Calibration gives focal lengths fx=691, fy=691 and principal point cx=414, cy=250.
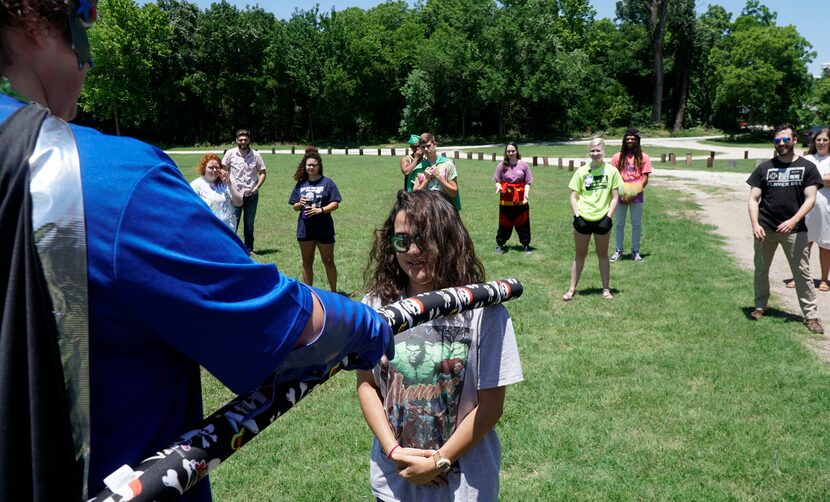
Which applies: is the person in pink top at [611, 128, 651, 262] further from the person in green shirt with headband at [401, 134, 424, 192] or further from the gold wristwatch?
the gold wristwatch

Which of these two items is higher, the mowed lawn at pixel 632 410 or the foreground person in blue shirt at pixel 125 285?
the foreground person in blue shirt at pixel 125 285

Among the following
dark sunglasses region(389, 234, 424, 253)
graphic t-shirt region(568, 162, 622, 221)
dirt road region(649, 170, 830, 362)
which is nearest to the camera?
dark sunglasses region(389, 234, 424, 253)

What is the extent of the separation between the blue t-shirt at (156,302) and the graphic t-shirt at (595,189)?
8441mm

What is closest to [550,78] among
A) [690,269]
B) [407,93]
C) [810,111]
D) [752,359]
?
[407,93]

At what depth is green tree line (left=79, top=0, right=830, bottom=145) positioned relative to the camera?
5262 cm

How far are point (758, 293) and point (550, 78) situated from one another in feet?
152

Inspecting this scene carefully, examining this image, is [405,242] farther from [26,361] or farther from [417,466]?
[26,361]

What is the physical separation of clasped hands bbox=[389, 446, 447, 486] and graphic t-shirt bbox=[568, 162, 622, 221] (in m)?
7.16

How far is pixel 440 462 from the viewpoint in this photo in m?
2.63

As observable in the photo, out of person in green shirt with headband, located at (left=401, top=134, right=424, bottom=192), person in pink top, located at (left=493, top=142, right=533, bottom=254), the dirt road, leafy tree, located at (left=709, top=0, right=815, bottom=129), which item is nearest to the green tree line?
leafy tree, located at (left=709, top=0, right=815, bottom=129)

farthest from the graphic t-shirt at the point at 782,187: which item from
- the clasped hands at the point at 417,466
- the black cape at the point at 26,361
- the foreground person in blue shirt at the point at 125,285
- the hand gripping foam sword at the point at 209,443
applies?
the black cape at the point at 26,361

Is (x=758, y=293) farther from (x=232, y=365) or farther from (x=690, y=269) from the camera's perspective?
(x=232, y=365)

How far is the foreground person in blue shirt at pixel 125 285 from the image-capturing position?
1.13m

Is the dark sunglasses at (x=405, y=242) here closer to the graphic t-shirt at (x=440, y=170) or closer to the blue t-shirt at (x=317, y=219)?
the blue t-shirt at (x=317, y=219)
